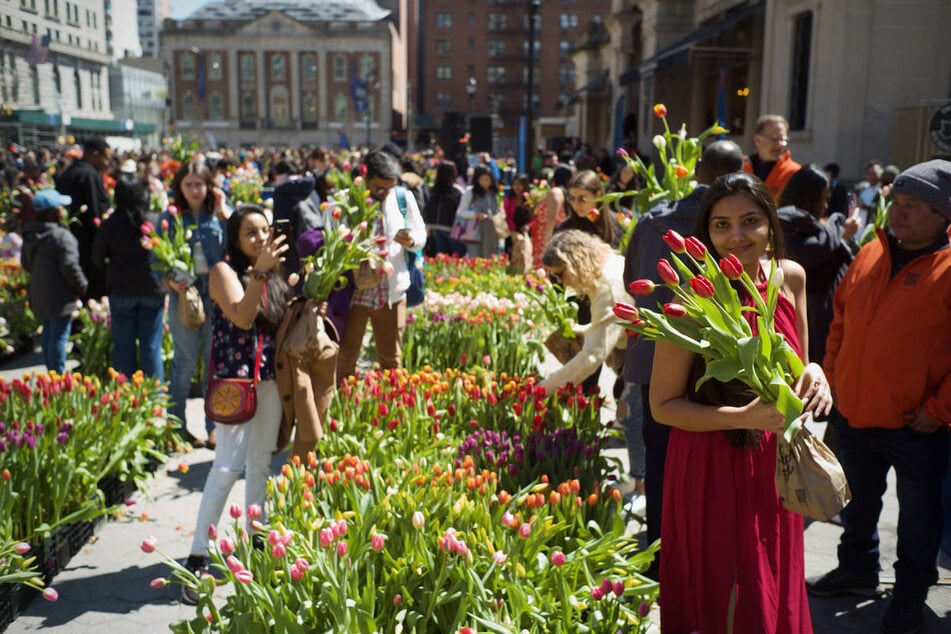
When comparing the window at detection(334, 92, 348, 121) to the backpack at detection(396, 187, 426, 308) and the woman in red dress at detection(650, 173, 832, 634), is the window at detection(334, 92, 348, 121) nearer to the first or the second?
the backpack at detection(396, 187, 426, 308)

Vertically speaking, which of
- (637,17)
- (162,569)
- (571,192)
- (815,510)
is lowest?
(162,569)

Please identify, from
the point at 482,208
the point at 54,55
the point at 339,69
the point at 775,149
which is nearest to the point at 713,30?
the point at 482,208

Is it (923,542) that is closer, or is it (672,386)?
(672,386)

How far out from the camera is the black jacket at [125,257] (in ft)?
20.3

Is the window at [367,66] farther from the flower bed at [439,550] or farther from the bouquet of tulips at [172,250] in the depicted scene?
the flower bed at [439,550]

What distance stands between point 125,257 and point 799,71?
14856mm

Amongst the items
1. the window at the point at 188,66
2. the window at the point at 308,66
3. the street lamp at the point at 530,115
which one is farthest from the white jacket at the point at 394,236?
the window at the point at 188,66

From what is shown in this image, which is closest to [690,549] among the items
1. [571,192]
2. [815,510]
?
[815,510]

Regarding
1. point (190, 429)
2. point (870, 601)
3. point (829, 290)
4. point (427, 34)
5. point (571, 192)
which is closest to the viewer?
point (870, 601)

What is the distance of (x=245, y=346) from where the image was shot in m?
4.27

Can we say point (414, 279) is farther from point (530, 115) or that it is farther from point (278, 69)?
point (278, 69)

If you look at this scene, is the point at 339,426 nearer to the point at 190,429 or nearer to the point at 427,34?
the point at 190,429

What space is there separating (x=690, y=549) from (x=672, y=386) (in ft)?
1.58

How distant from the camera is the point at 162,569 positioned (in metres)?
4.51
